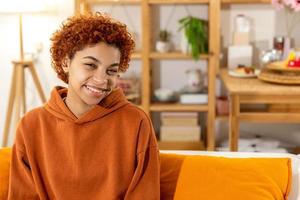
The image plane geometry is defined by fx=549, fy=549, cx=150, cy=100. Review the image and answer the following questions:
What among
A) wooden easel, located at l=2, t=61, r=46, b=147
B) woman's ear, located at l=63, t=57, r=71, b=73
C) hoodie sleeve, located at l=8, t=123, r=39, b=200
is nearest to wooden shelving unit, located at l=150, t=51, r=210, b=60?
wooden easel, located at l=2, t=61, r=46, b=147

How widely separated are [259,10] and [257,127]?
0.86 meters

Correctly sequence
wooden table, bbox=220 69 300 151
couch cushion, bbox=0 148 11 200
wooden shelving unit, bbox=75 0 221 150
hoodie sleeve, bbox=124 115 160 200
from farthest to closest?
1. wooden shelving unit, bbox=75 0 221 150
2. wooden table, bbox=220 69 300 151
3. couch cushion, bbox=0 148 11 200
4. hoodie sleeve, bbox=124 115 160 200

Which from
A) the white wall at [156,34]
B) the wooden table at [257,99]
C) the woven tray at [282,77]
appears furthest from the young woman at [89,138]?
the white wall at [156,34]

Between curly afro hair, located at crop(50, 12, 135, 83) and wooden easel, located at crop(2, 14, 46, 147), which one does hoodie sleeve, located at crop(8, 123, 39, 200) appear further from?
wooden easel, located at crop(2, 14, 46, 147)

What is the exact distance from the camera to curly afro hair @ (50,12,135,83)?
1.74 m

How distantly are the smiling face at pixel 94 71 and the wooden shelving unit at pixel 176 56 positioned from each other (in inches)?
77.1

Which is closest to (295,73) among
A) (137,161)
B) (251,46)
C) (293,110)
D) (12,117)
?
(293,110)

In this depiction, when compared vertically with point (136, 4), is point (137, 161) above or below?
below

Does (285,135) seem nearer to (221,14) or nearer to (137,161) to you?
(221,14)

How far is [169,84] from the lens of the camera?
4.07 metres

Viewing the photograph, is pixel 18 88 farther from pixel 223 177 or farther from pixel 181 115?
pixel 223 177

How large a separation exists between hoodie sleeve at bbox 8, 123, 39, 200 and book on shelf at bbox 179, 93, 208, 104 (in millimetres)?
2199

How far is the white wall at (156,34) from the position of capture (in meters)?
3.90

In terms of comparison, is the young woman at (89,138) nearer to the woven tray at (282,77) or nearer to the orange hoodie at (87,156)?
the orange hoodie at (87,156)
